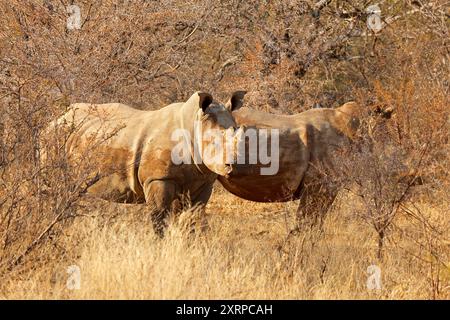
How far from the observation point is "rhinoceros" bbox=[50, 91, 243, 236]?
300 inches

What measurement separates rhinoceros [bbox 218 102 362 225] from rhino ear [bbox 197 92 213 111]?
65 cm

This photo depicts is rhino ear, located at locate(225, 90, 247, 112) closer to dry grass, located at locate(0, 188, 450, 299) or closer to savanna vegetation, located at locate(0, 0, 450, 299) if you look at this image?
savanna vegetation, located at locate(0, 0, 450, 299)

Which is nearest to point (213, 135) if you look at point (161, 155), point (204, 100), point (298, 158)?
point (204, 100)

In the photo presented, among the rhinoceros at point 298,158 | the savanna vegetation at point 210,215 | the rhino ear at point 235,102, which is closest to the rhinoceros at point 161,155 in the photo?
the rhino ear at point 235,102

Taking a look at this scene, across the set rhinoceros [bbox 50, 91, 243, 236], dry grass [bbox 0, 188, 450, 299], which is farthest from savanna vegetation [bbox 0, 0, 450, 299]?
rhinoceros [bbox 50, 91, 243, 236]

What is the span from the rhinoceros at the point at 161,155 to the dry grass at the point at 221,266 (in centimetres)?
24

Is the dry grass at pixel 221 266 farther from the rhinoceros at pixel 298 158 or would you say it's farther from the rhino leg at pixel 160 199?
the rhinoceros at pixel 298 158

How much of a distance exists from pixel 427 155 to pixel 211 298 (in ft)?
6.68

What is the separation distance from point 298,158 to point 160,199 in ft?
4.47

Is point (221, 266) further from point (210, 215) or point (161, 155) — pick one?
point (210, 215)

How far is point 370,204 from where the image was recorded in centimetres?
704

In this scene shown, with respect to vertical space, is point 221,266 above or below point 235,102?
below

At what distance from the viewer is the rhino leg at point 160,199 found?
7742 millimetres

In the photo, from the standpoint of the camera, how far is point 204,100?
298 inches
